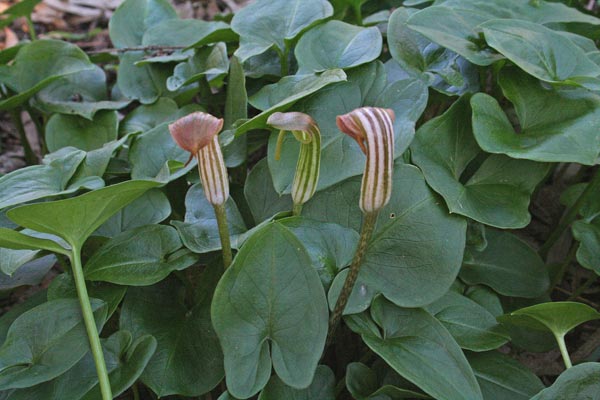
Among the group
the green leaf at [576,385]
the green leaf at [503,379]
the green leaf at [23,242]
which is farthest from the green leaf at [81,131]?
the green leaf at [576,385]

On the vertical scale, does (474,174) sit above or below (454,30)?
below

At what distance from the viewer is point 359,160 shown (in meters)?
1.04

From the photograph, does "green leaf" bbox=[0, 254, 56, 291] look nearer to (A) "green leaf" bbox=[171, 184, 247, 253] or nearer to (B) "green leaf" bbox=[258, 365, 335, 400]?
(A) "green leaf" bbox=[171, 184, 247, 253]

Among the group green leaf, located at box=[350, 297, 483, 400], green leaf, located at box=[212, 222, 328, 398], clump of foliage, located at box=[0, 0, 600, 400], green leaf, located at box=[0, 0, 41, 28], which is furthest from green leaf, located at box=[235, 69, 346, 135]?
green leaf, located at box=[0, 0, 41, 28]

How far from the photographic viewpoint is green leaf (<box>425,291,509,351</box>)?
3.26 ft

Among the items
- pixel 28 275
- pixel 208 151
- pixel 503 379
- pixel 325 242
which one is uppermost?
pixel 208 151

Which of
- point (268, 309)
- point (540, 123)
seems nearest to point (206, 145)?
point (268, 309)

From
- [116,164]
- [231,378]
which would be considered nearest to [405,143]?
[231,378]

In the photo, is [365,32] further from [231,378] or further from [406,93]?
[231,378]

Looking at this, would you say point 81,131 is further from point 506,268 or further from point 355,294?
point 506,268

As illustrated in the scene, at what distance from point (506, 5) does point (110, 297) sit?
1.04 m

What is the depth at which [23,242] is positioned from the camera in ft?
2.89

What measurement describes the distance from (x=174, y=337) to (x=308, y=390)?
0.25 metres

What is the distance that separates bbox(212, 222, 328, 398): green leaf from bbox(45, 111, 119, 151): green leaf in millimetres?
709
